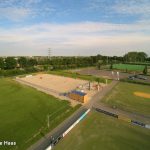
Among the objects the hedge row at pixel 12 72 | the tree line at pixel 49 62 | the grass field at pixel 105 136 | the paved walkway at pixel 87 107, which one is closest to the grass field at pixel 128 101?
the paved walkway at pixel 87 107

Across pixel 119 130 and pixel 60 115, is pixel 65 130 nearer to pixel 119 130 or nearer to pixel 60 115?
pixel 60 115

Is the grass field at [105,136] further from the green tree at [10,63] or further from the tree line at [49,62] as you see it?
the green tree at [10,63]

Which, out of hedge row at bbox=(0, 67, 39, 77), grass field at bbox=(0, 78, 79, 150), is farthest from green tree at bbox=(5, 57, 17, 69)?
grass field at bbox=(0, 78, 79, 150)

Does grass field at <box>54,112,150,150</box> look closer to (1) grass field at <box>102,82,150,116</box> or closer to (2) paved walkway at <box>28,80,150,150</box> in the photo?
(2) paved walkway at <box>28,80,150,150</box>

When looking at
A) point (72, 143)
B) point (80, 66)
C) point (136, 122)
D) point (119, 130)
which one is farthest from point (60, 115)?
point (80, 66)

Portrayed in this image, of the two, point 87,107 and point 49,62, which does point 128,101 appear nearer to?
point 87,107

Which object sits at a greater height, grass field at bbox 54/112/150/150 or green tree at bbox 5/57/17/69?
green tree at bbox 5/57/17/69
